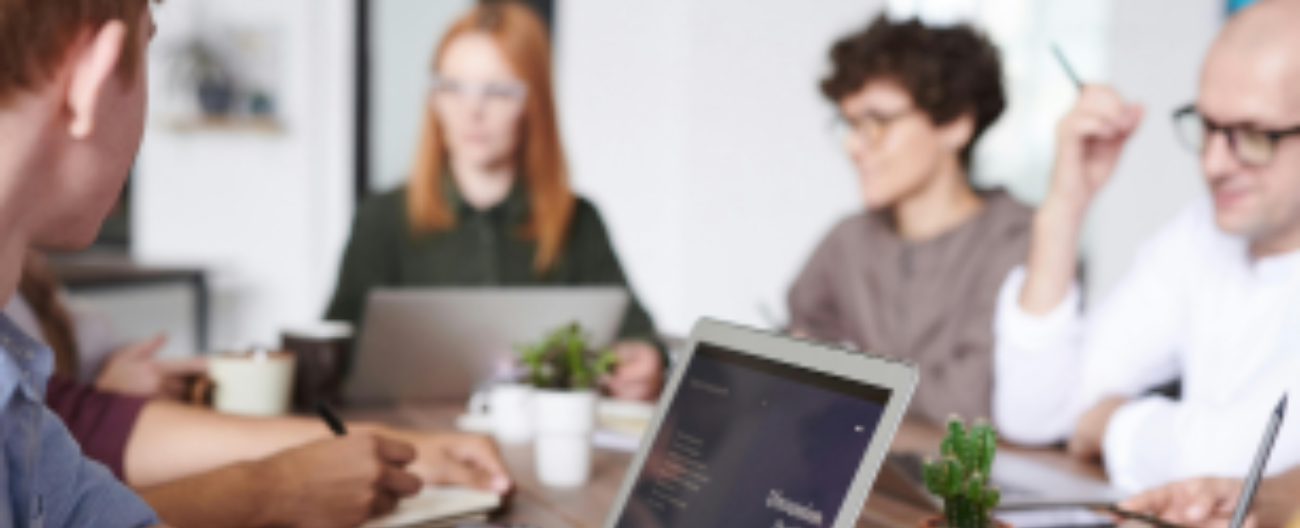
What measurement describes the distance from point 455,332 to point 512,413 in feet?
0.87

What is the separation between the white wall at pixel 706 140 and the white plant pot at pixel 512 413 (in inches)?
140

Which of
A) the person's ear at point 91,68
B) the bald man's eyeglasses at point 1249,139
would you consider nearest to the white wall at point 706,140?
the bald man's eyeglasses at point 1249,139

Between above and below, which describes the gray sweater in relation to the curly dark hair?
below

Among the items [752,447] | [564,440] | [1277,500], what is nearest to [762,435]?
[752,447]

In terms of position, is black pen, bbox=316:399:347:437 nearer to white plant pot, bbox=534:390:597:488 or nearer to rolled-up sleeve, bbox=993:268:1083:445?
white plant pot, bbox=534:390:597:488

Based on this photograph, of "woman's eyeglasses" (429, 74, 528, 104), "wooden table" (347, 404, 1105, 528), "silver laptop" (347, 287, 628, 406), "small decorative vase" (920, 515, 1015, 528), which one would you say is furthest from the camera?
"woman's eyeglasses" (429, 74, 528, 104)

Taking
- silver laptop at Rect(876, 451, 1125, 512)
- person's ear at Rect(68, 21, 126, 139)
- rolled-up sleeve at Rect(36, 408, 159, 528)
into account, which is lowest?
rolled-up sleeve at Rect(36, 408, 159, 528)

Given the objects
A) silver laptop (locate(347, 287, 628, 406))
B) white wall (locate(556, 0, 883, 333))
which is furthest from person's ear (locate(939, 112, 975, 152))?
white wall (locate(556, 0, 883, 333))

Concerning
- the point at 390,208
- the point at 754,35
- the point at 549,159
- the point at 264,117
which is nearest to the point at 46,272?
the point at 390,208

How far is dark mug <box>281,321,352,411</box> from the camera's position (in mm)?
1675

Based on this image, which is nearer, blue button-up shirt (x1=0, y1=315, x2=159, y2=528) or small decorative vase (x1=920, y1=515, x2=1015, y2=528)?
blue button-up shirt (x1=0, y1=315, x2=159, y2=528)

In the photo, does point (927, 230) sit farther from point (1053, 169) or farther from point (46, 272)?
point (46, 272)

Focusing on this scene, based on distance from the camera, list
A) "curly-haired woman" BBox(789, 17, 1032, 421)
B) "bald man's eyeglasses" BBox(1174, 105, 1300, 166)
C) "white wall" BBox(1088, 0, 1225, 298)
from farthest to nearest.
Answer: "white wall" BBox(1088, 0, 1225, 298)
"curly-haired woman" BBox(789, 17, 1032, 421)
"bald man's eyeglasses" BBox(1174, 105, 1300, 166)

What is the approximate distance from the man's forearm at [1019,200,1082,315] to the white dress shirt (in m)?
0.02
